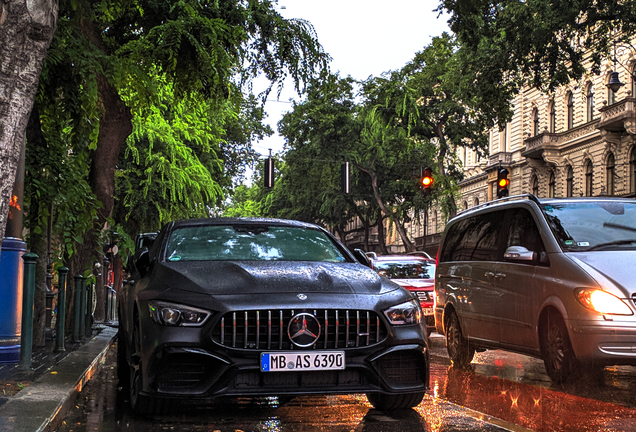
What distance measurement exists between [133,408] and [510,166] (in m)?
48.8

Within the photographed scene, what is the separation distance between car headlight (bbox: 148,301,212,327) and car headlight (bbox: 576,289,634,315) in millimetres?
3641

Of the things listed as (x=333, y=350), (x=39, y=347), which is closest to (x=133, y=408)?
(x=333, y=350)

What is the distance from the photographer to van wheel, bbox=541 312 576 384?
26.6ft

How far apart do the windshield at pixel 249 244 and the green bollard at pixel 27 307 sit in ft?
4.53

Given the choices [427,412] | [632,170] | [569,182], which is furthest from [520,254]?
[569,182]

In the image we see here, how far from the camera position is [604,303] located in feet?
25.7

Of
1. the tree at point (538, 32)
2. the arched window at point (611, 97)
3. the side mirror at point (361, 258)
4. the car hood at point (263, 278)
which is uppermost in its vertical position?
the arched window at point (611, 97)

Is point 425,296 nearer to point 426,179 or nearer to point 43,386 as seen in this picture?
point 426,179

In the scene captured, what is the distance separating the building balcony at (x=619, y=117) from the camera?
38312 millimetres

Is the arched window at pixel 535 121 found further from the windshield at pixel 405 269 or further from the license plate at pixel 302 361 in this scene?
the license plate at pixel 302 361

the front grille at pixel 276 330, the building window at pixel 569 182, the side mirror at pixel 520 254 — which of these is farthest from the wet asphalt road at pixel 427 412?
the building window at pixel 569 182

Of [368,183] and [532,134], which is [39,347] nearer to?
[368,183]

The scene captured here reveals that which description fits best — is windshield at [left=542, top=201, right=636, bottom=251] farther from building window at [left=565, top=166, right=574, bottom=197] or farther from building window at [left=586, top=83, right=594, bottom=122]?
building window at [left=565, top=166, right=574, bottom=197]

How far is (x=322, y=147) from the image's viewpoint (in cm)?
4566
